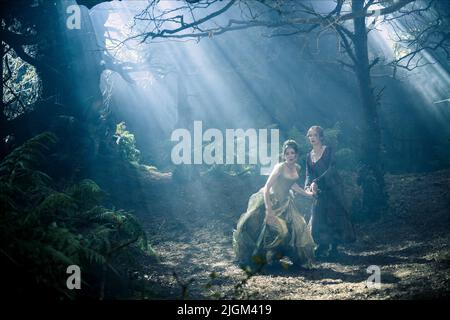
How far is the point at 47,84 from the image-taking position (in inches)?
407

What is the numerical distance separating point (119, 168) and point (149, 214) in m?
2.53

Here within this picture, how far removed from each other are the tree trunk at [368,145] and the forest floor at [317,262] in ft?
1.47

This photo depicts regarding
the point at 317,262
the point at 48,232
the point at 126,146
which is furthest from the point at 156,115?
the point at 48,232

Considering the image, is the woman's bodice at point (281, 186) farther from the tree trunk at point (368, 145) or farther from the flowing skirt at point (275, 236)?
the tree trunk at point (368, 145)

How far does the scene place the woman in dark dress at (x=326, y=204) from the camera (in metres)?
6.96

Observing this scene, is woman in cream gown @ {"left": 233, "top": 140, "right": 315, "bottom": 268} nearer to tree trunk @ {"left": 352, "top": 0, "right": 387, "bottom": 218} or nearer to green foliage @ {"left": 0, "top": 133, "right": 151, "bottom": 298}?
green foliage @ {"left": 0, "top": 133, "right": 151, "bottom": 298}

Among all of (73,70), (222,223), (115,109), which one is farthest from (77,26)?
(115,109)

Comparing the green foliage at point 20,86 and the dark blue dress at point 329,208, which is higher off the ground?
the green foliage at point 20,86

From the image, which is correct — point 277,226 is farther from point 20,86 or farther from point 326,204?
point 20,86

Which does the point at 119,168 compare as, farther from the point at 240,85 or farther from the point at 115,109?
the point at 115,109

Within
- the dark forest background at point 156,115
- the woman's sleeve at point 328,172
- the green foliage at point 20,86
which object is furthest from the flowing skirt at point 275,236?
the green foliage at point 20,86

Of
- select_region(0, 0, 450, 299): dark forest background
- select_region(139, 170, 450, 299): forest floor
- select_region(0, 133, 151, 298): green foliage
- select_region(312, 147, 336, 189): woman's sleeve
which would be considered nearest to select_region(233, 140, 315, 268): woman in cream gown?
select_region(139, 170, 450, 299): forest floor

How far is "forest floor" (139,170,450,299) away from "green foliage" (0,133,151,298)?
94cm
